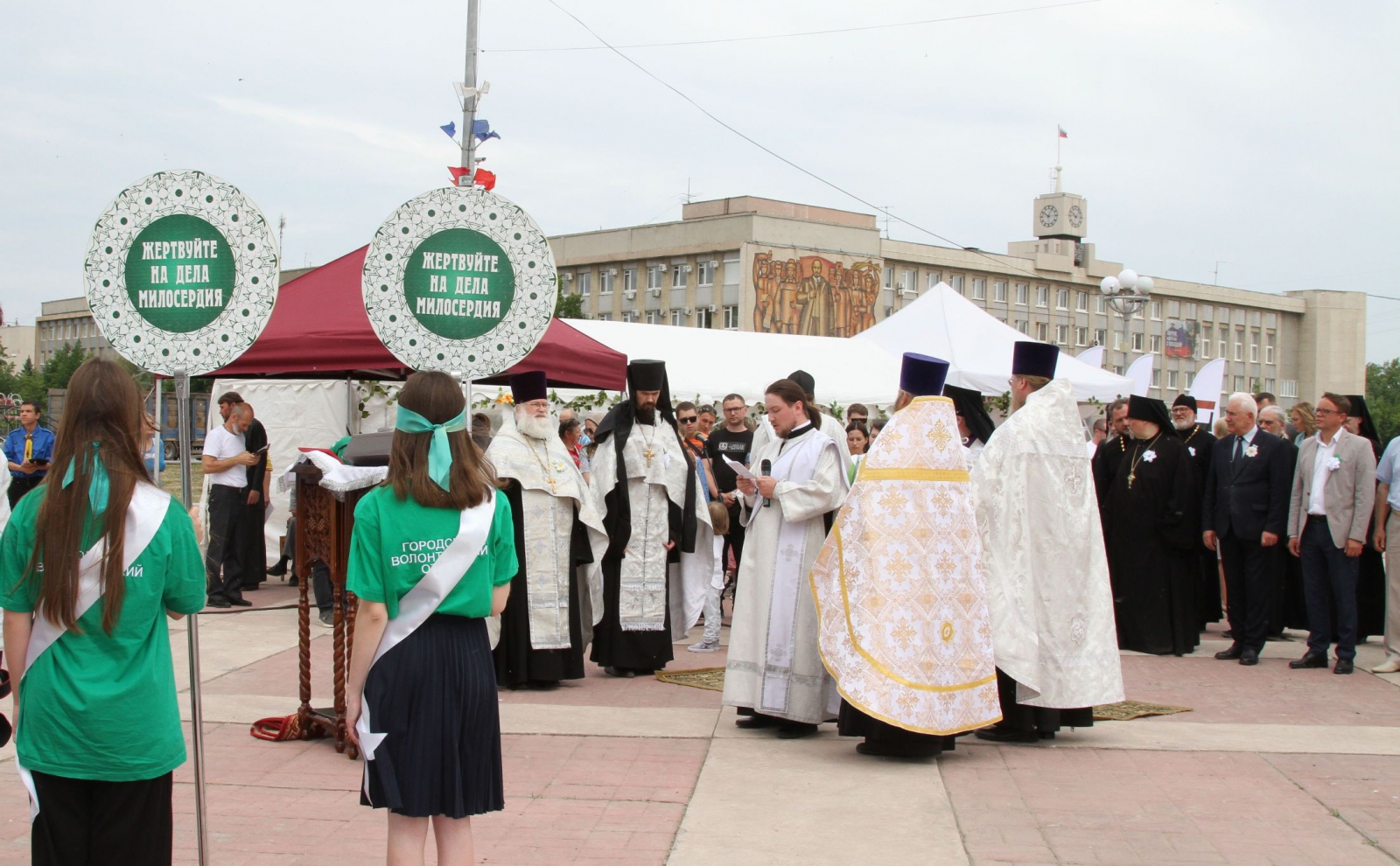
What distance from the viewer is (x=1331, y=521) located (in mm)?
9547

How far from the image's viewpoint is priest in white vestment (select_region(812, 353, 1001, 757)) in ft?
20.8

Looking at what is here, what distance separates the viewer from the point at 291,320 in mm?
11773

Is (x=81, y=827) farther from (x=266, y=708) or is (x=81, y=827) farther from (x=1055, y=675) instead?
(x=1055, y=675)

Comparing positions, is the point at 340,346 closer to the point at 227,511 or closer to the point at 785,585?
the point at 227,511

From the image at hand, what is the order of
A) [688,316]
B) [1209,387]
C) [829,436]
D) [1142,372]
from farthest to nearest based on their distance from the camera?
[688,316]
[1142,372]
[1209,387]
[829,436]

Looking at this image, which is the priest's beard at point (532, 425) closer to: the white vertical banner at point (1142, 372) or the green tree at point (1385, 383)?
the white vertical banner at point (1142, 372)

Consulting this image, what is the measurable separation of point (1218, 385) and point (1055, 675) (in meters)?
12.0

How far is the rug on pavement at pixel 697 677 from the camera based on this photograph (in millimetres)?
8742

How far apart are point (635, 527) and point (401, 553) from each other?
17.6ft

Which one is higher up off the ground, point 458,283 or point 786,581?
point 458,283

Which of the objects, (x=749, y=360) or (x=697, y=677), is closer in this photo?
(x=697, y=677)

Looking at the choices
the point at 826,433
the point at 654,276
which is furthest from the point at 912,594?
the point at 654,276

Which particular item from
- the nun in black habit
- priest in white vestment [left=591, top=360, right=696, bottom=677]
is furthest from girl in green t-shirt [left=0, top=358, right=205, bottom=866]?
the nun in black habit

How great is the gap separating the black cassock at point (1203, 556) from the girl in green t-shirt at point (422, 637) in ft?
26.1
